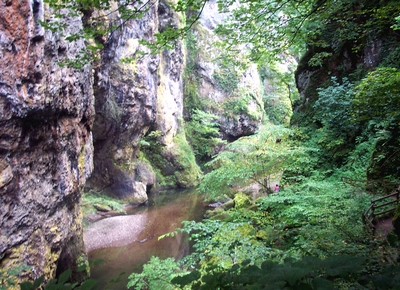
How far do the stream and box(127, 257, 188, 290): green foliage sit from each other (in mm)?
1599

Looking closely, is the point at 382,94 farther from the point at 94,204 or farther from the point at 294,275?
the point at 94,204

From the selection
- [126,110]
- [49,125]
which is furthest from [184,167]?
[49,125]

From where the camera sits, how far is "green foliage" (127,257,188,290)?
395cm

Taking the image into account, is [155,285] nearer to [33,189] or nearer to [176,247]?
[33,189]

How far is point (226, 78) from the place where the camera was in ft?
79.7

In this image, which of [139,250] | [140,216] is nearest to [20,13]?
[139,250]

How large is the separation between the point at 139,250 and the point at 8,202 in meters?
4.91

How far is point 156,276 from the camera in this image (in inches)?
165

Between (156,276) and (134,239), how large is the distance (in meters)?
5.49

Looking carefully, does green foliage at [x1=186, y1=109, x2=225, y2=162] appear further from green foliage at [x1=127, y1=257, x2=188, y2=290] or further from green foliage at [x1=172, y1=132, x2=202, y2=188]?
green foliage at [x1=127, y1=257, x2=188, y2=290]

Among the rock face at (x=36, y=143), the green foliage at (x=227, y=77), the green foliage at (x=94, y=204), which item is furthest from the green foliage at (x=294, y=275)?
the green foliage at (x=227, y=77)

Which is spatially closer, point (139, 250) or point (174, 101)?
point (139, 250)

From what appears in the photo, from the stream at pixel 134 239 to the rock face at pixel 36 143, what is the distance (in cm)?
126

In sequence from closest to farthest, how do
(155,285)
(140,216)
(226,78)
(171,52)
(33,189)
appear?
(155,285)
(33,189)
(140,216)
(171,52)
(226,78)
